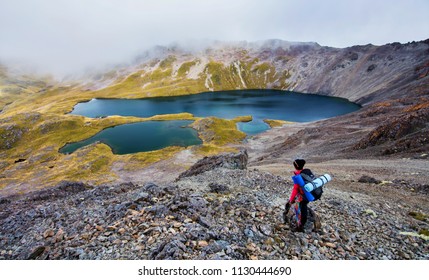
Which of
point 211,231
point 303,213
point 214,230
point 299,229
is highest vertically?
point 303,213

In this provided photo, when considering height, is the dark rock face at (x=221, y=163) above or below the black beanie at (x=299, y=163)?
below

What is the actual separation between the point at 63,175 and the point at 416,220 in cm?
8569

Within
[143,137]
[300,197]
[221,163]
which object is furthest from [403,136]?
[143,137]

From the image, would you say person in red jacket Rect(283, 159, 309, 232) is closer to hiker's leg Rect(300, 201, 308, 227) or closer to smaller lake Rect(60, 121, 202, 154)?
hiker's leg Rect(300, 201, 308, 227)

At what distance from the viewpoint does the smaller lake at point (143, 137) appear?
103812 millimetres

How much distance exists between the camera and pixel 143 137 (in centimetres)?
11444

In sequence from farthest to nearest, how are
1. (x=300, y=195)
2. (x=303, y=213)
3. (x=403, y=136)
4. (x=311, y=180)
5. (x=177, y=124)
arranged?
(x=177, y=124), (x=403, y=136), (x=303, y=213), (x=300, y=195), (x=311, y=180)

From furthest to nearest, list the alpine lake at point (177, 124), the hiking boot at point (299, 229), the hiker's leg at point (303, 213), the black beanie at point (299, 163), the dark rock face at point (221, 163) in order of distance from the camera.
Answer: the alpine lake at point (177, 124) → the dark rock face at point (221, 163) → the hiking boot at point (299, 229) → the hiker's leg at point (303, 213) → the black beanie at point (299, 163)

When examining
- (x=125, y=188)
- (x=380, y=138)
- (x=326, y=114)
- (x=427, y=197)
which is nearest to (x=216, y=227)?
(x=125, y=188)

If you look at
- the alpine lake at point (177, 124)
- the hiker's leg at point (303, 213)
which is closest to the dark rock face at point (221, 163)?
the hiker's leg at point (303, 213)

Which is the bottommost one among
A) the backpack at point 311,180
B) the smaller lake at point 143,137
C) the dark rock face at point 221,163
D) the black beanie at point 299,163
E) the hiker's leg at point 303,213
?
the smaller lake at point 143,137

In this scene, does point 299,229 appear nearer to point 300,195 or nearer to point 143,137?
point 300,195

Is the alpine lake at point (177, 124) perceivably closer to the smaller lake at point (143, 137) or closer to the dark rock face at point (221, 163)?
the smaller lake at point (143, 137)

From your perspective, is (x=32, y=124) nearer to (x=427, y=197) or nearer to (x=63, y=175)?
(x=63, y=175)
